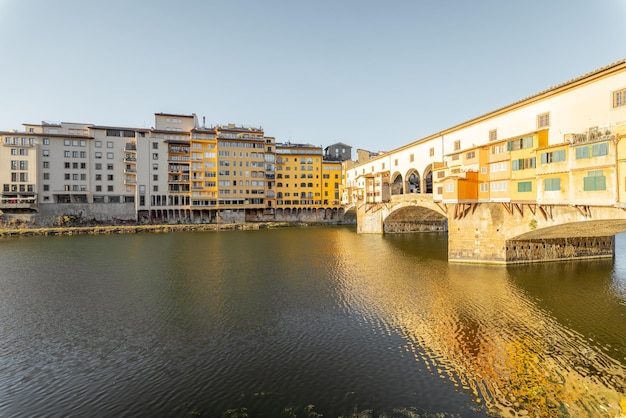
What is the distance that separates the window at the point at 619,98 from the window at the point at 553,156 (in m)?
4.42

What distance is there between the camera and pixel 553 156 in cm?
2638

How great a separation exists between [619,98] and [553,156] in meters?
5.65

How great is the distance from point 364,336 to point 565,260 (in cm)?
3059

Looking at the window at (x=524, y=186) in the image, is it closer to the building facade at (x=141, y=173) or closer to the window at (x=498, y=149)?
the window at (x=498, y=149)

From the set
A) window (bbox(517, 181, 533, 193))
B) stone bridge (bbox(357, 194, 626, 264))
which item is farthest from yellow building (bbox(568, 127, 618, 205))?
window (bbox(517, 181, 533, 193))

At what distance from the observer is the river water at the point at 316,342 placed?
12.4m

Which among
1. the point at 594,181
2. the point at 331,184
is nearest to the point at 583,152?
the point at 594,181

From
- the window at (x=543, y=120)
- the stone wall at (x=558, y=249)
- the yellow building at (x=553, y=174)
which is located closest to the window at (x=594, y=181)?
the yellow building at (x=553, y=174)

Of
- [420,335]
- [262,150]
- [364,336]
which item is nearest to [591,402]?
[420,335]

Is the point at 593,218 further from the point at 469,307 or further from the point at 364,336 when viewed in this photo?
the point at 364,336

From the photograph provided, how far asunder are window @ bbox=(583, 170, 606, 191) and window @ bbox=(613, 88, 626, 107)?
4831mm

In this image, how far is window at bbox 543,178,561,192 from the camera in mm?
25873

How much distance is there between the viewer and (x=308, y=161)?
336 feet

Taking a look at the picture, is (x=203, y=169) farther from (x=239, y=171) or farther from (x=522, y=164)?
(x=522, y=164)
